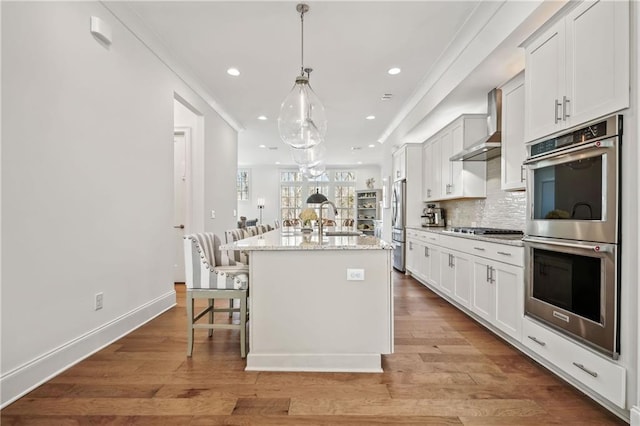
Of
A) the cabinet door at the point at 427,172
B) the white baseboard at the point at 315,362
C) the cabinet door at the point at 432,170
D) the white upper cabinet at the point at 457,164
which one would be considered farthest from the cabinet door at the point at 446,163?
the white baseboard at the point at 315,362

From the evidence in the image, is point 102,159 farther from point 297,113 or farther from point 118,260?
point 297,113

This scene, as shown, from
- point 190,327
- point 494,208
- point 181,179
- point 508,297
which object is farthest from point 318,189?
point 190,327

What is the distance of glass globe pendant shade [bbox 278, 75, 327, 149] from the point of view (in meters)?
2.74

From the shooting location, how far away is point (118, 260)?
279 cm

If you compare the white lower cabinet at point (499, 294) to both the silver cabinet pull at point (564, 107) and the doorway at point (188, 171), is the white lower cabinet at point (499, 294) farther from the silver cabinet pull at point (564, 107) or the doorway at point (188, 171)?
the doorway at point (188, 171)

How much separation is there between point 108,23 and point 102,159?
1.15m

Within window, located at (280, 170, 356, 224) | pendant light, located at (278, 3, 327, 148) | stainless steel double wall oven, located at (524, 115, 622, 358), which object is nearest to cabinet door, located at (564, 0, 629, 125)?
stainless steel double wall oven, located at (524, 115, 622, 358)

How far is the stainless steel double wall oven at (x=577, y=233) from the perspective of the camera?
5.61 ft

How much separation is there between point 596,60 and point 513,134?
1.33 meters

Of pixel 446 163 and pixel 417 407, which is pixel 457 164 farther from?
pixel 417 407

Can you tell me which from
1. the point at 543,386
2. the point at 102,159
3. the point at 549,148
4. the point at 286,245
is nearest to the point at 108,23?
the point at 102,159

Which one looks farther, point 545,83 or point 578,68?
point 545,83

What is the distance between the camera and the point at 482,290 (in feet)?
9.95

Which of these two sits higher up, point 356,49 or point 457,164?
point 356,49
